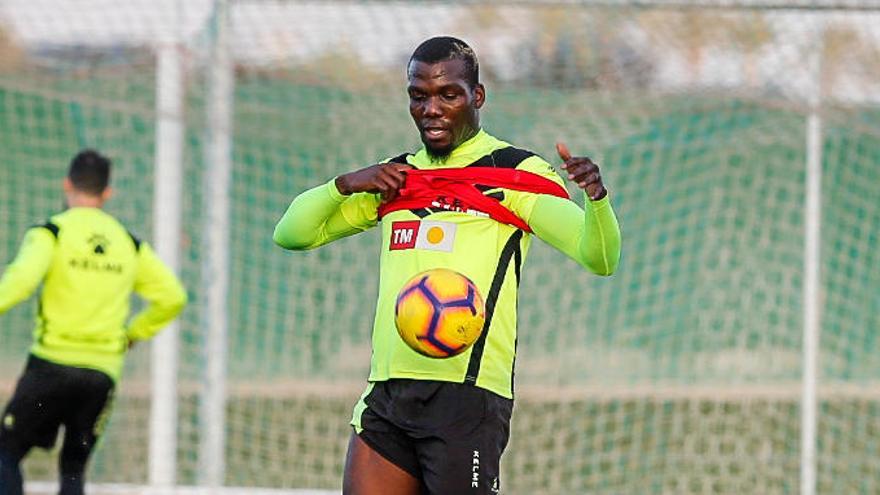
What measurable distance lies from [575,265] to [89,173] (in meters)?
3.87

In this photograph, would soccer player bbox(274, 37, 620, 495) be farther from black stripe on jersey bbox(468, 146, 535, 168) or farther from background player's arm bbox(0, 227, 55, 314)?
background player's arm bbox(0, 227, 55, 314)

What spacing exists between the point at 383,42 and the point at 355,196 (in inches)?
205

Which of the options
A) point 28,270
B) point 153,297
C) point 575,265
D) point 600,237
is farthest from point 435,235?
point 575,265

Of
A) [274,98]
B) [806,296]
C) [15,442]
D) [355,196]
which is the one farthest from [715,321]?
[355,196]

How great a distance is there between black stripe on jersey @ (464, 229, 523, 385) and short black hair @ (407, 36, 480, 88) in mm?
454

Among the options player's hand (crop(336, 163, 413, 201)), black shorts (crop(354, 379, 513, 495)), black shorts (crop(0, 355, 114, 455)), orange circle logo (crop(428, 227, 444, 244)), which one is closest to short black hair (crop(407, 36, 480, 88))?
player's hand (crop(336, 163, 413, 201))

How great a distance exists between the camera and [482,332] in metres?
4.40

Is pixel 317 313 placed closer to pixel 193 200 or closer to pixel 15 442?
pixel 193 200

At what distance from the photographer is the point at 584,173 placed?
414 centimetres

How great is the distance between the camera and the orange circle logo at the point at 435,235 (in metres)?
4.45

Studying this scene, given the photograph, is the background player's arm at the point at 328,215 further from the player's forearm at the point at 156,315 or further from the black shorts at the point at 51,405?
the player's forearm at the point at 156,315

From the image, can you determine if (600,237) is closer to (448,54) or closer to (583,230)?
(583,230)

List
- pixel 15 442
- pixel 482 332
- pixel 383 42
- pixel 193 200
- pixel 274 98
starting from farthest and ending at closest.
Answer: pixel 193 200 → pixel 274 98 → pixel 383 42 → pixel 15 442 → pixel 482 332

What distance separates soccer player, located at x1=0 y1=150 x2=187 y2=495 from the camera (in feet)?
23.6
